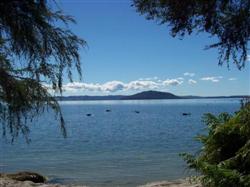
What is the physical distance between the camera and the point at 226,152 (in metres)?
11.4

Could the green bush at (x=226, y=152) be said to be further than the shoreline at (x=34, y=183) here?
No

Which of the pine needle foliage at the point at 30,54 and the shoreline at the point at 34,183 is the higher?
the pine needle foliage at the point at 30,54

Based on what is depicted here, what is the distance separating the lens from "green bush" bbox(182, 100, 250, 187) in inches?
A: 389

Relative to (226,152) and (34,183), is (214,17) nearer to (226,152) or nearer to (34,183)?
(226,152)

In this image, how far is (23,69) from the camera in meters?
10.9

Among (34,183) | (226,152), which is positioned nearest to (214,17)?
(226,152)

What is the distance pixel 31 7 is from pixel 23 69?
316 cm

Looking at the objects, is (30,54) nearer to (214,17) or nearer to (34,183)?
(214,17)

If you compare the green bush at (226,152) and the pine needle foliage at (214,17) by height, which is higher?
the pine needle foliage at (214,17)

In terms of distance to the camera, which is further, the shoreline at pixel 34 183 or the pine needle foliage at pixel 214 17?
the shoreline at pixel 34 183

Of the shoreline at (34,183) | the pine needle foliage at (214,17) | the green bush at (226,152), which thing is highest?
the pine needle foliage at (214,17)

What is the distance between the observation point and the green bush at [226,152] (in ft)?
32.4

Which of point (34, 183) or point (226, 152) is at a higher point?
point (226, 152)

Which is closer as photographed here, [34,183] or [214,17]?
[214,17]
